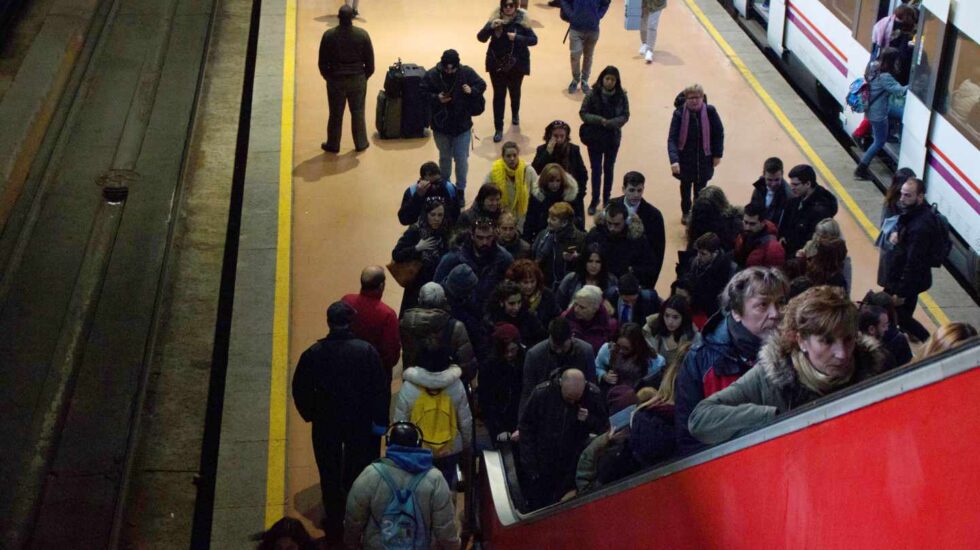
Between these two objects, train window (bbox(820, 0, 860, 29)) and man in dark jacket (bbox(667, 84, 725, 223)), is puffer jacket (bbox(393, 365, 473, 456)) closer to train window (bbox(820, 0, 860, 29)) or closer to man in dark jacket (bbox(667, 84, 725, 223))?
man in dark jacket (bbox(667, 84, 725, 223))

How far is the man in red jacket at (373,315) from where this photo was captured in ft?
29.9

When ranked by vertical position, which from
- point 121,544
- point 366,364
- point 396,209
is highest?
point 396,209

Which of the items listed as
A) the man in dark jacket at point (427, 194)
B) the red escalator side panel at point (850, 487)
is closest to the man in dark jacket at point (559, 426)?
the red escalator side panel at point (850, 487)

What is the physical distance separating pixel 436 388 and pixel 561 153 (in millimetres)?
4244

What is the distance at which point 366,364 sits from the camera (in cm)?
831

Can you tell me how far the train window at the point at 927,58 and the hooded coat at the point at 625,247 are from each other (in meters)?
4.25

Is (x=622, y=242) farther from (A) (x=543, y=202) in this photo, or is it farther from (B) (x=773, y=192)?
(B) (x=773, y=192)

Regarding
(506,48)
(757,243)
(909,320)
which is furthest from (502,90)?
(909,320)

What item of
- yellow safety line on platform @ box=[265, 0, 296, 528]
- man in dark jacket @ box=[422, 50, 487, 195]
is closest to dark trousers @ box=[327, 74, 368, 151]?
yellow safety line on platform @ box=[265, 0, 296, 528]

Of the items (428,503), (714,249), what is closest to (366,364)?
(428,503)

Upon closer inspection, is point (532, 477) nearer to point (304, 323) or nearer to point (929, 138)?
point (304, 323)

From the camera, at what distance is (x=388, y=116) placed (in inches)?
597

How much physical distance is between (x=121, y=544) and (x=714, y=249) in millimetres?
4720

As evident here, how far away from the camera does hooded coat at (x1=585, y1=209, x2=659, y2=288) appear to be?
10203 mm
